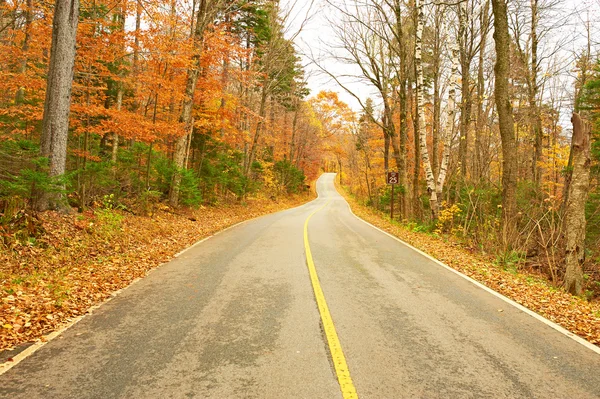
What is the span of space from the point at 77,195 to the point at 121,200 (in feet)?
7.18

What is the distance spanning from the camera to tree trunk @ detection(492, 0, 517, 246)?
9.29 m

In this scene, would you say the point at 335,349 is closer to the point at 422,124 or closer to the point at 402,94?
the point at 422,124

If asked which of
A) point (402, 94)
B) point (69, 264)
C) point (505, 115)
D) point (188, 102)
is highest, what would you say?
point (402, 94)

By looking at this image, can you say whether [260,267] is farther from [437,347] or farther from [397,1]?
[397,1]

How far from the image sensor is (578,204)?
7008mm

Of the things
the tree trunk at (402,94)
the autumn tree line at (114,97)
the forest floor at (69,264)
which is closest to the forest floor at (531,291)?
the forest floor at (69,264)

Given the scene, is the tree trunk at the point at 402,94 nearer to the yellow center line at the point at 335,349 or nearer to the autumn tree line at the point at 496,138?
the autumn tree line at the point at 496,138

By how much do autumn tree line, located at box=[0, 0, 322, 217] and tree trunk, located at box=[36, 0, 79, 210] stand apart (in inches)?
0.9

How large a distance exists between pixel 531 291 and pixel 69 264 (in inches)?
344

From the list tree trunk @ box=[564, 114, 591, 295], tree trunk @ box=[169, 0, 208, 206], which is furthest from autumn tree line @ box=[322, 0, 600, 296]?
tree trunk @ box=[169, 0, 208, 206]

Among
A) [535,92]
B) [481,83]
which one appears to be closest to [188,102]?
[481,83]

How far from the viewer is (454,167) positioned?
16719 mm

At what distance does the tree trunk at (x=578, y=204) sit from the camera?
6.87 meters

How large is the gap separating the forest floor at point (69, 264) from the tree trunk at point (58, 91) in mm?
1017
